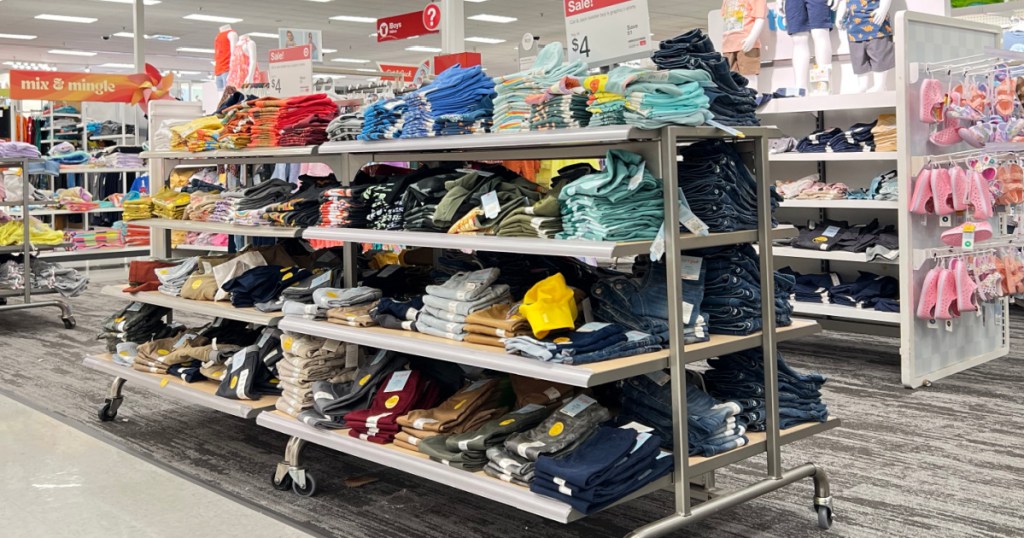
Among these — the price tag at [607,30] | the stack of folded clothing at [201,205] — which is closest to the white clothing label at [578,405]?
the price tag at [607,30]

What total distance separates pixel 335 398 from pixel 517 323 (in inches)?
42.0

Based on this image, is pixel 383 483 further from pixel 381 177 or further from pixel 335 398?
pixel 381 177

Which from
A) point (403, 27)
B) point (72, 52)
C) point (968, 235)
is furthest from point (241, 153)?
point (72, 52)

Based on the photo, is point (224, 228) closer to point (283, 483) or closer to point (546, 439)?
point (283, 483)

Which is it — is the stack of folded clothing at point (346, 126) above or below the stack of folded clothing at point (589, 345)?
above

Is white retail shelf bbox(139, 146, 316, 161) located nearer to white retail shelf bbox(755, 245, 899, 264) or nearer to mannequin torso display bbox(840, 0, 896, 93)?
white retail shelf bbox(755, 245, 899, 264)

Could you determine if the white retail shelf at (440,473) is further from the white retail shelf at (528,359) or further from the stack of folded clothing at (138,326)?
the stack of folded clothing at (138,326)

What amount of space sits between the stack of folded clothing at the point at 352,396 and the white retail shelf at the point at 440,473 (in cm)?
4

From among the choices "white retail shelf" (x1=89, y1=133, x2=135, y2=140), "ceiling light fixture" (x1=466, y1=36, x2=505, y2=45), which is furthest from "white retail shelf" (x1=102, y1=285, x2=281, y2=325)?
"ceiling light fixture" (x1=466, y1=36, x2=505, y2=45)

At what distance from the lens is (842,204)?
20.7ft

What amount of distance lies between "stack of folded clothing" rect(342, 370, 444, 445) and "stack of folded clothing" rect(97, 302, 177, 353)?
2077 mm

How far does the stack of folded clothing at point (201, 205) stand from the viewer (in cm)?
511

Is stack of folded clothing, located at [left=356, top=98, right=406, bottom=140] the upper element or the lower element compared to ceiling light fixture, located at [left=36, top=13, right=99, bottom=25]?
lower

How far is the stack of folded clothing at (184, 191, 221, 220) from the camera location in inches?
201
